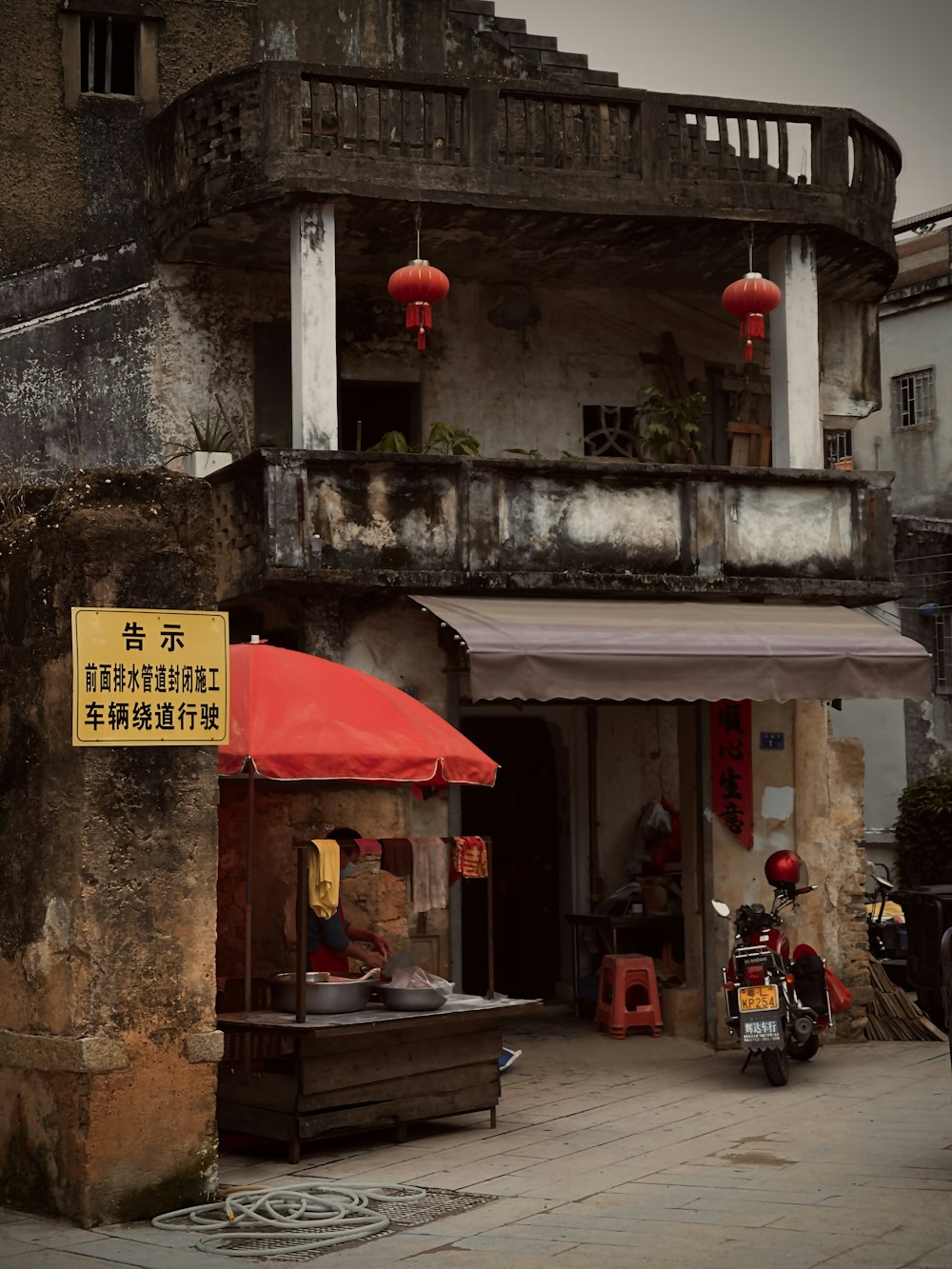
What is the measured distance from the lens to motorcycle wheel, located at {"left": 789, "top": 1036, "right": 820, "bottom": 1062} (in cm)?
1279

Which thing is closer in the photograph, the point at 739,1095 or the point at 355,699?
the point at 355,699

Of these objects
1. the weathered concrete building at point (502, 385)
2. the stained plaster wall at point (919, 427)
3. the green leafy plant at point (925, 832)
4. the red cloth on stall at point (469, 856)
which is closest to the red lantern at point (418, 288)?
the weathered concrete building at point (502, 385)

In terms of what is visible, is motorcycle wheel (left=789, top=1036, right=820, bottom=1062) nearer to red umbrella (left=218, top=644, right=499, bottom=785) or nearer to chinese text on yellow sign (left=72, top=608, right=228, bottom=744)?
red umbrella (left=218, top=644, right=499, bottom=785)

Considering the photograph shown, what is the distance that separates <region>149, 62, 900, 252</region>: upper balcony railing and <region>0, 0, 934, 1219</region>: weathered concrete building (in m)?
0.03

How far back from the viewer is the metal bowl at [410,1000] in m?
10.0

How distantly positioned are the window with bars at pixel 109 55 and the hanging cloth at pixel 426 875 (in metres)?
9.05

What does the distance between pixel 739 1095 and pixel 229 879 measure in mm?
3577

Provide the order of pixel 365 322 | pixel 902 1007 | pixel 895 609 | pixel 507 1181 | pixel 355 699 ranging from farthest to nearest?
pixel 895 609
pixel 365 322
pixel 902 1007
pixel 355 699
pixel 507 1181

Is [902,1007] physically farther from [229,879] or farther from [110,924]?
[110,924]

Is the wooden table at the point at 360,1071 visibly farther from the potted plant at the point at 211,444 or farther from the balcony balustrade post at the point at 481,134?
the balcony balustrade post at the point at 481,134

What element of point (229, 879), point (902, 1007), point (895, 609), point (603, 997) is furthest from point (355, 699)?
point (895, 609)

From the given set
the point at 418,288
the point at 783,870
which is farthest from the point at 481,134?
the point at 783,870

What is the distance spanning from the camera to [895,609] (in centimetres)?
2716

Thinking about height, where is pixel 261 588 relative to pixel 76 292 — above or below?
below
